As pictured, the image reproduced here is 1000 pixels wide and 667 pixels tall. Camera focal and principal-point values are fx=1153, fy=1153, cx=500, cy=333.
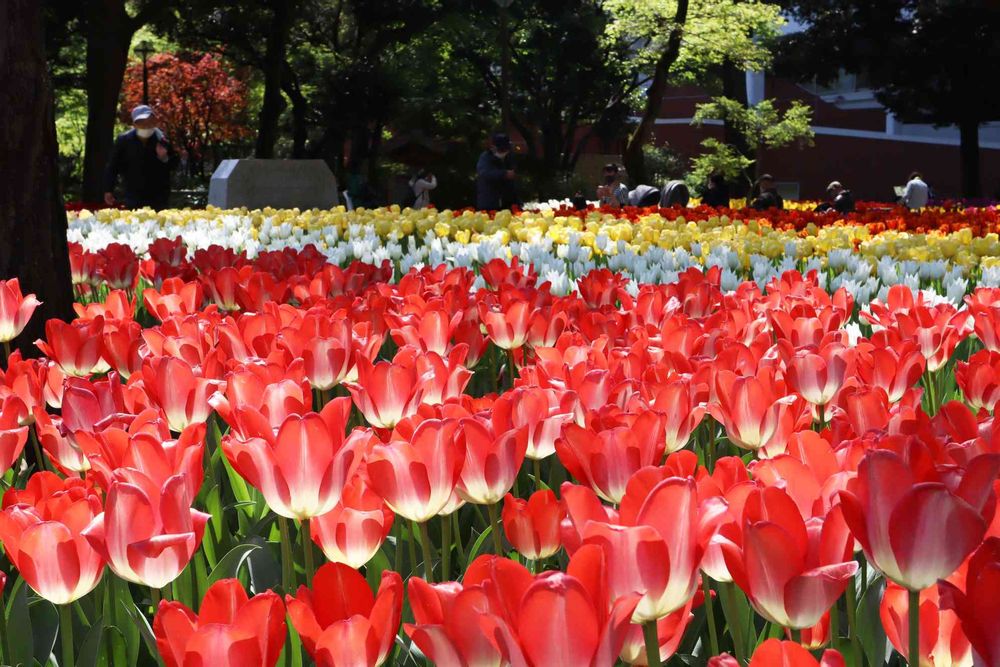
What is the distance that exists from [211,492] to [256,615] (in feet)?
3.49

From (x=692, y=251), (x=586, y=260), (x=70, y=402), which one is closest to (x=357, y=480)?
(x=70, y=402)

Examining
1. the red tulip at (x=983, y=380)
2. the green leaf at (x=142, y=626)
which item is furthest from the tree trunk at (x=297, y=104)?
the green leaf at (x=142, y=626)

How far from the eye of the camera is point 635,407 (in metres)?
1.82

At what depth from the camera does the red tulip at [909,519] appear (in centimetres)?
107

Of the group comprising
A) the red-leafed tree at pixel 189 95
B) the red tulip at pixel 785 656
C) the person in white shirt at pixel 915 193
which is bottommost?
the person in white shirt at pixel 915 193

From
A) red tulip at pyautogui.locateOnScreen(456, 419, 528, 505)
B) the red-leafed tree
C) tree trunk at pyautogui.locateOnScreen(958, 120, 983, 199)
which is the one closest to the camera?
red tulip at pyautogui.locateOnScreen(456, 419, 528, 505)

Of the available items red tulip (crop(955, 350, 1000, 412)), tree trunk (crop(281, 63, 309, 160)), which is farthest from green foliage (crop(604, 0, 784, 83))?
red tulip (crop(955, 350, 1000, 412))

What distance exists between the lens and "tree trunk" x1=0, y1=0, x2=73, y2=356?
4016mm

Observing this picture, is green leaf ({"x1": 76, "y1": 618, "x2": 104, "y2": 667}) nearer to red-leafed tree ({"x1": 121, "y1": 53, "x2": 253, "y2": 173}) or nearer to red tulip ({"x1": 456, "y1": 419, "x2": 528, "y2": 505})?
red tulip ({"x1": 456, "y1": 419, "x2": 528, "y2": 505})

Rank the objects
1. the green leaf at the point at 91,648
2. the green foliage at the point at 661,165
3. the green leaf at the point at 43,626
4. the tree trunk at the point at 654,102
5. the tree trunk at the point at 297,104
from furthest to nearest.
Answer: the green foliage at the point at 661,165 < the tree trunk at the point at 297,104 < the tree trunk at the point at 654,102 < the green leaf at the point at 43,626 < the green leaf at the point at 91,648

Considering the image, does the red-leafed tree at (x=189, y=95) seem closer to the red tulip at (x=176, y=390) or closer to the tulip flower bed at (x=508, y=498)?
the tulip flower bed at (x=508, y=498)

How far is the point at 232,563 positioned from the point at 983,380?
1506 millimetres

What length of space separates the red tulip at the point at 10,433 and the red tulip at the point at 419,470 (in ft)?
2.33

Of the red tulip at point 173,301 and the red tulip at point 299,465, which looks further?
the red tulip at point 173,301
